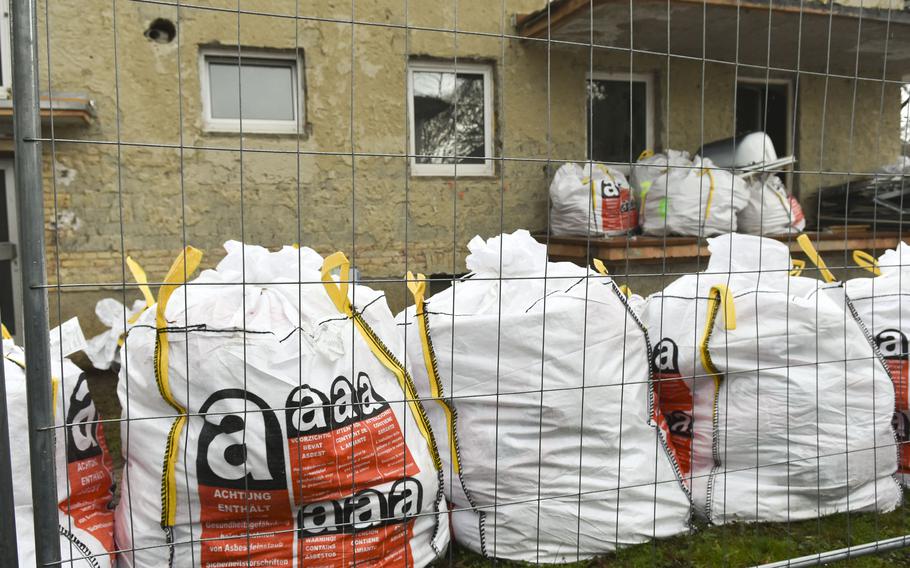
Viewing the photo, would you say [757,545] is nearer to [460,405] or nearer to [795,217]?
[460,405]

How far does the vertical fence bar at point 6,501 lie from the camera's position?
1.21 metres

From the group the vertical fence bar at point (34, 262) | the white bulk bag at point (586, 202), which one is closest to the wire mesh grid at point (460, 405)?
the vertical fence bar at point (34, 262)

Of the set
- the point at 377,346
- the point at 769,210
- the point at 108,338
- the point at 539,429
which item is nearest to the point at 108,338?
the point at 108,338

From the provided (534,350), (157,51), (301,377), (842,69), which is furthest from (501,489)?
(842,69)

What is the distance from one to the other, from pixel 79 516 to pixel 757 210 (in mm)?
4750

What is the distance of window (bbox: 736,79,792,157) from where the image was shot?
6.30 m

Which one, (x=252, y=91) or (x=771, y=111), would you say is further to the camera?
(x=771, y=111)

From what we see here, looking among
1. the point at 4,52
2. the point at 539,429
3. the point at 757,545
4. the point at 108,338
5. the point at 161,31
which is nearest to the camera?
the point at 539,429

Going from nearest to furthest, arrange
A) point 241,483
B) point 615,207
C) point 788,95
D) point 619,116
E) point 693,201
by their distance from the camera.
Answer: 1. point 241,483
2. point 693,201
3. point 615,207
4. point 619,116
5. point 788,95

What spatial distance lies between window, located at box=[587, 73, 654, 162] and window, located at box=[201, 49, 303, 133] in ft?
7.90

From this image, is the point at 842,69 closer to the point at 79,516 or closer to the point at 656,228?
the point at 656,228

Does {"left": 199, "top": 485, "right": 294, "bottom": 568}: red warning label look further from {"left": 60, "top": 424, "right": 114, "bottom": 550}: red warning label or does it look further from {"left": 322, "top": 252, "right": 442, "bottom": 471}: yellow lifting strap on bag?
{"left": 322, "top": 252, "right": 442, "bottom": 471}: yellow lifting strap on bag

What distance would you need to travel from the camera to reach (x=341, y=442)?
65.6 inches

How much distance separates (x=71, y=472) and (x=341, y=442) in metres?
0.64
